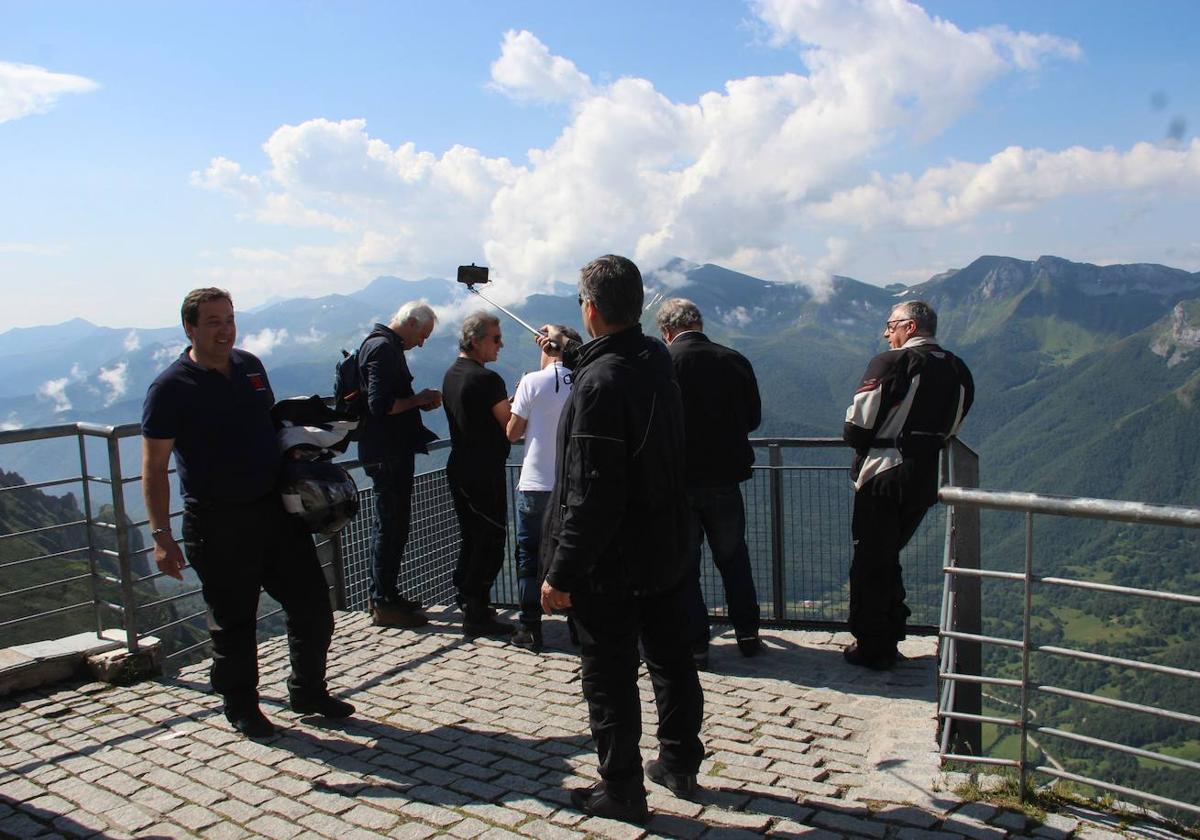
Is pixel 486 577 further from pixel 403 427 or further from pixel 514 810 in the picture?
pixel 514 810

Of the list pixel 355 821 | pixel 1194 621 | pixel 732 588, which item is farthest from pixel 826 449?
pixel 1194 621

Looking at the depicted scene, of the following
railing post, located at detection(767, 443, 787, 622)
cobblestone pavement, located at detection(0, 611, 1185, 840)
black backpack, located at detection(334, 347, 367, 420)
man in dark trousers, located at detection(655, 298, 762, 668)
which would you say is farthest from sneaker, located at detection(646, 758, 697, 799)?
black backpack, located at detection(334, 347, 367, 420)

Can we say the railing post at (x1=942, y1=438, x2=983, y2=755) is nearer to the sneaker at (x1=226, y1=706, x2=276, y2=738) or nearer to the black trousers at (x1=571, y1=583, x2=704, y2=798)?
the black trousers at (x1=571, y1=583, x2=704, y2=798)

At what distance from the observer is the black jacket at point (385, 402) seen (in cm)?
655

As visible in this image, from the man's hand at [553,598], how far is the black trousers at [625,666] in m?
0.05

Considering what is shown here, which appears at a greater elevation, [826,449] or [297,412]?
[297,412]

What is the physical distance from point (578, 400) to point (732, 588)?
3.02m

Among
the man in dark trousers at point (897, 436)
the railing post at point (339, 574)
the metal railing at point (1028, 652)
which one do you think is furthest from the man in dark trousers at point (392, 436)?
the metal railing at point (1028, 652)

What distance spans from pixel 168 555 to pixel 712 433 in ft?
10.1

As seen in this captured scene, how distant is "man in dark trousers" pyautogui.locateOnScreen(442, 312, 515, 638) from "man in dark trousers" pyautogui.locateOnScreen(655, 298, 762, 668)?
1234 millimetres

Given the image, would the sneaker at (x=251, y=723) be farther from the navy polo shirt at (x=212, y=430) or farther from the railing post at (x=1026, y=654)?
the railing post at (x=1026, y=654)

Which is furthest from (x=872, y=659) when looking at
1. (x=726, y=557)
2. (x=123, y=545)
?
(x=123, y=545)

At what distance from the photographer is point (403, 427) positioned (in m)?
6.77

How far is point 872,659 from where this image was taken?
5930 mm
